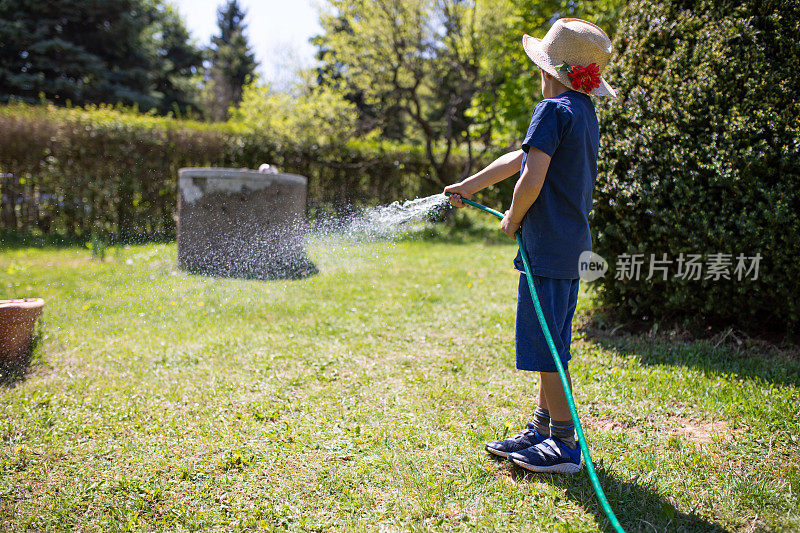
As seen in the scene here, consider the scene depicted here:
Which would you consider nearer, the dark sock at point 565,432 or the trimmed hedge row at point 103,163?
the dark sock at point 565,432

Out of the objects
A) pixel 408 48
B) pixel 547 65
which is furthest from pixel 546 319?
pixel 408 48

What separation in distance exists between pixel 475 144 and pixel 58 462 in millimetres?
A: 12966

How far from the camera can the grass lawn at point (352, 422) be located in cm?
206

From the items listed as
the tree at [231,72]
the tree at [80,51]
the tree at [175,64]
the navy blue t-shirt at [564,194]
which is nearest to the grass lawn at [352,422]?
the navy blue t-shirt at [564,194]

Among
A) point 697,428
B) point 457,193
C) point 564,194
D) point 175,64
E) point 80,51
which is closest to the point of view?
point 564,194

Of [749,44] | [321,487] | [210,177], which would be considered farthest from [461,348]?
[210,177]

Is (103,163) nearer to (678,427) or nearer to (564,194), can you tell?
(564,194)

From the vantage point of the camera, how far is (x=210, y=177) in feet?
19.8

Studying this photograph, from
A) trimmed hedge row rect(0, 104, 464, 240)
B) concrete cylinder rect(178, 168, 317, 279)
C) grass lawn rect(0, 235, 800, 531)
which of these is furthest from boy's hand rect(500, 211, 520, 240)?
trimmed hedge row rect(0, 104, 464, 240)

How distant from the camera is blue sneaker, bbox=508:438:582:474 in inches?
89.3

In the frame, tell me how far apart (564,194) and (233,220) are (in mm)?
4771

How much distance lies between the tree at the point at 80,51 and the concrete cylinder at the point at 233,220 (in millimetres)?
12519

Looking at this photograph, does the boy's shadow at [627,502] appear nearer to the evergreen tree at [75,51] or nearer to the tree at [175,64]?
the evergreen tree at [75,51]

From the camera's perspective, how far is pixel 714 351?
11.8ft
